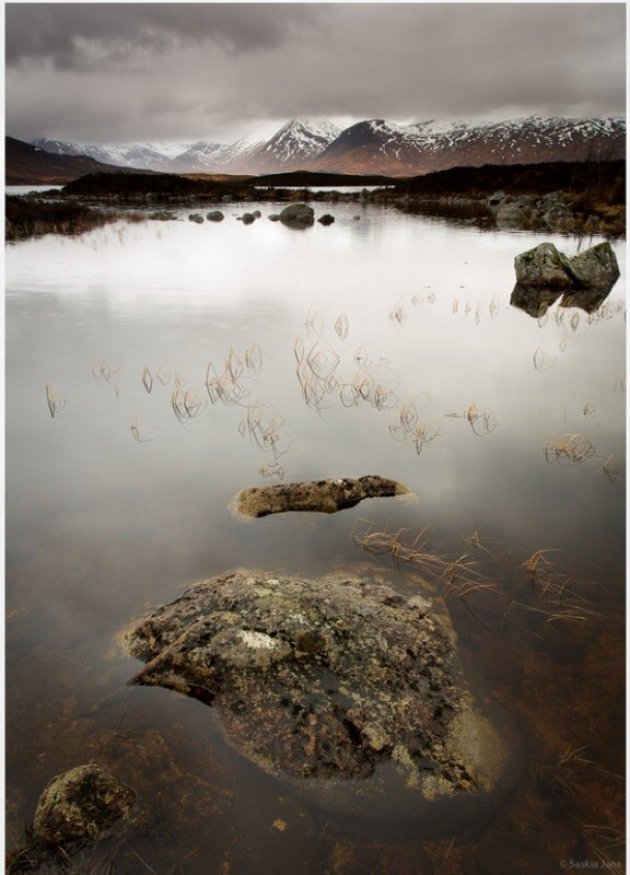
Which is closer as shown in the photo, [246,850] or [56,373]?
[246,850]

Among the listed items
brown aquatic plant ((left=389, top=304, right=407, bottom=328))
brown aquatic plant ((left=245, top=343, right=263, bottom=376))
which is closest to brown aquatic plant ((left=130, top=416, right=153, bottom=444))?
brown aquatic plant ((left=245, top=343, right=263, bottom=376))

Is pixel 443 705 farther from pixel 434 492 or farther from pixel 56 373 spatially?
pixel 56 373

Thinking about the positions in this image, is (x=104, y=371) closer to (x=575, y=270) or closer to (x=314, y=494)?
(x=314, y=494)

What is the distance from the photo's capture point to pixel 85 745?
3.30m

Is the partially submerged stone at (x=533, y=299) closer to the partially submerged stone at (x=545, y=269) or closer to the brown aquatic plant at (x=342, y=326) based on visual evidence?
the partially submerged stone at (x=545, y=269)

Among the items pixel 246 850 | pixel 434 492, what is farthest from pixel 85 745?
pixel 434 492

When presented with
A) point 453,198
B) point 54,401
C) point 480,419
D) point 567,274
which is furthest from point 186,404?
point 453,198

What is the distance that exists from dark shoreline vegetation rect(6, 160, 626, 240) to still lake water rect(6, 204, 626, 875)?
2136cm

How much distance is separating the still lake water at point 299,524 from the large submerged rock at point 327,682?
0.52 ft

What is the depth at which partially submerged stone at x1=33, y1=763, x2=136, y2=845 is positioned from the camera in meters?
2.74

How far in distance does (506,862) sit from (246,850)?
143cm

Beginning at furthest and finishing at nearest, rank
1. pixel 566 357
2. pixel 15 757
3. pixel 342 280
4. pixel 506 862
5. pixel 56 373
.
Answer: pixel 342 280 → pixel 566 357 → pixel 56 373 → pixel 15 757 → pixel 506 862

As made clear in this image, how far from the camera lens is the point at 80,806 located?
2.80 m

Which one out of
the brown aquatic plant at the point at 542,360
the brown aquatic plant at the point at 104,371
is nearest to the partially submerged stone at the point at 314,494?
the brown aquatic plant at the point at 104,371
